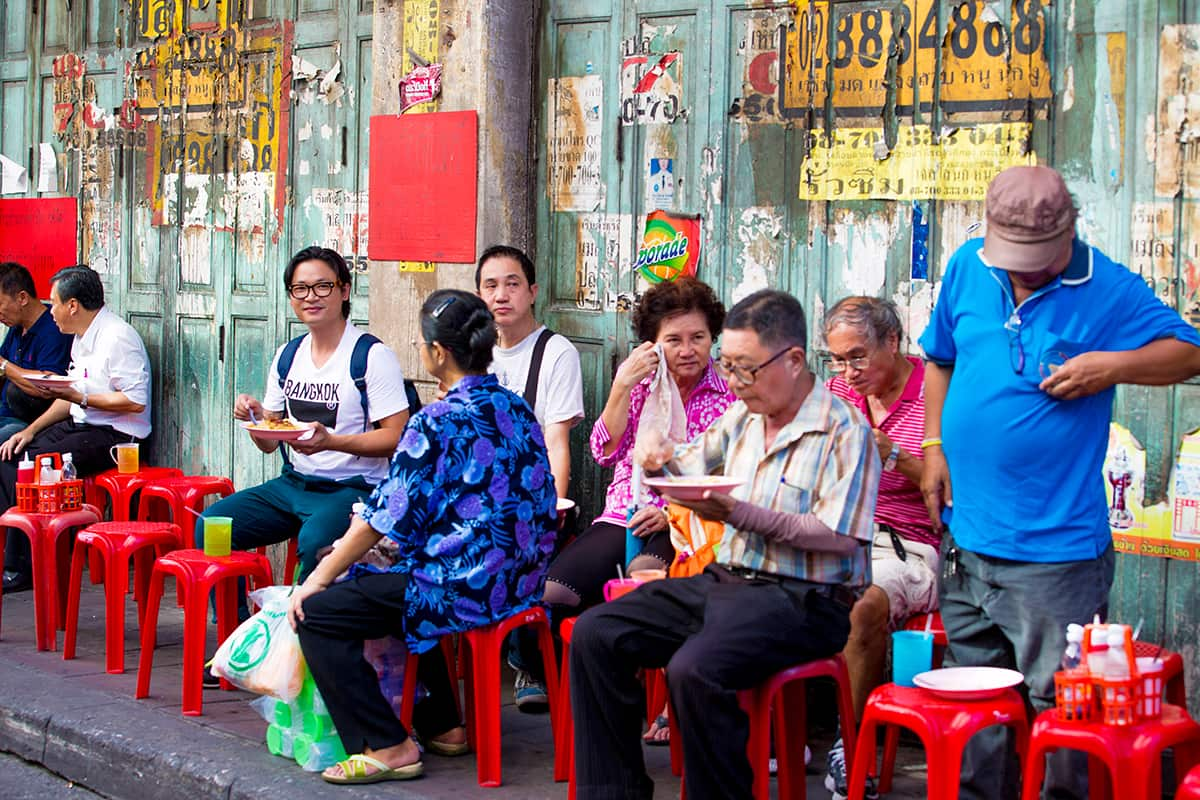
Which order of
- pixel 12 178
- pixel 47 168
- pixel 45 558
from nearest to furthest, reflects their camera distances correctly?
pixel 45 558 → pixel 47 168 → pixel 12 178

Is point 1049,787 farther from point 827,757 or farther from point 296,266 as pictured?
point 296,266

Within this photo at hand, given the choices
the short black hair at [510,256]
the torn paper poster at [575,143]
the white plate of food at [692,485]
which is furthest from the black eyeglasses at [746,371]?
the torn paper poster at [575,143]

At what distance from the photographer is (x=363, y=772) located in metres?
4.79

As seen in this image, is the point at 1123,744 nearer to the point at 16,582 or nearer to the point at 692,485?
the point at 692,485

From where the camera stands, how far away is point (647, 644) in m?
4.30

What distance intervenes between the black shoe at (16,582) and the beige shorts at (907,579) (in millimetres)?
4871

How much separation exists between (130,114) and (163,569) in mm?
3705

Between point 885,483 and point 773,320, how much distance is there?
3.32 ft

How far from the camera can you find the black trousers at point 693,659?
3.98 meters

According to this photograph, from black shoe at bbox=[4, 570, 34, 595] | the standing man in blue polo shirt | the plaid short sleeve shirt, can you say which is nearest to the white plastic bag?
the plaid short sleeve shirt

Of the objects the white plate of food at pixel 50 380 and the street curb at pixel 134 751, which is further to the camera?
the white plate of food at pixel 50 380

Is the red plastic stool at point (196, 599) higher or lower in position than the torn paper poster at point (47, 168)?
lower

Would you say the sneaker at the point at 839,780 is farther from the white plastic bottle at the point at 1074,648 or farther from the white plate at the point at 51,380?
the white plate at the point at 51,380

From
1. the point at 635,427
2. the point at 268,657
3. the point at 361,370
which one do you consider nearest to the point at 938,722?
the point at 635,427
